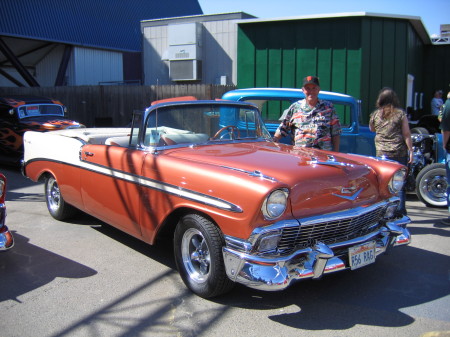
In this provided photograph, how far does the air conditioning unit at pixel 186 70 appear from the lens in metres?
15.2

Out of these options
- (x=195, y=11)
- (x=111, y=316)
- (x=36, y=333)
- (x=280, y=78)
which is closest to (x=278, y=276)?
(x=111, y=316)

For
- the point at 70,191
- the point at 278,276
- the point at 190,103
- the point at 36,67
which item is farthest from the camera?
the point at 36,67

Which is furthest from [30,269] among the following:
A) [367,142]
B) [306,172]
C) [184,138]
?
[367,142]

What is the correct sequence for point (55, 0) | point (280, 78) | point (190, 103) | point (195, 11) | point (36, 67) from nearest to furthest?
point (190, 103), point (280, 78), point (55, 0), point (36, 67), point (195, 11)

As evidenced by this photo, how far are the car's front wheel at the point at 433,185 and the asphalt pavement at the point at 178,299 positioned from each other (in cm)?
185

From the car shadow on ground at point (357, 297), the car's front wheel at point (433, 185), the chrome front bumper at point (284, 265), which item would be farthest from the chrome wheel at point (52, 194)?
the car's front wheel at point (433, 185)

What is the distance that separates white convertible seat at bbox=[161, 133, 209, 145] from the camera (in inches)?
160

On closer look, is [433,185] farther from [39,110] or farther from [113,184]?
[39,110]

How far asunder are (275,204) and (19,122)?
8.61 metres

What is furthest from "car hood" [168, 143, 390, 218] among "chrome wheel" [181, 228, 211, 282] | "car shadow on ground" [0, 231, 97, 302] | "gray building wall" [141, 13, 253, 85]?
"gray building wall" [141, 13, 253, 85]

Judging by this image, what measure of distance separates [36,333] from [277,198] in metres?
1.88

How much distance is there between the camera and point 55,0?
846 inches

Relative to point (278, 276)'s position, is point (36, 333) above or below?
below

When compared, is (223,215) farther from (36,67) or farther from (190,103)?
(36,67)
